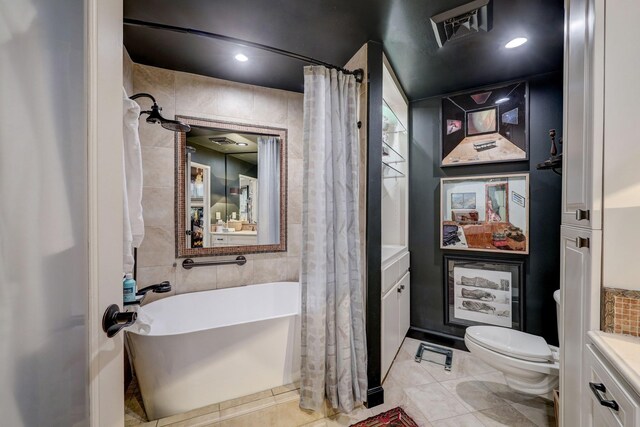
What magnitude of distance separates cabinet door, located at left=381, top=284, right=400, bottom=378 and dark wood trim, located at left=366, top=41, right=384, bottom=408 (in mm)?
135

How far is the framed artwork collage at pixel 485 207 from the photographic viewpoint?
229 centimetres

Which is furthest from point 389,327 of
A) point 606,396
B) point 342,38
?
point 342,38

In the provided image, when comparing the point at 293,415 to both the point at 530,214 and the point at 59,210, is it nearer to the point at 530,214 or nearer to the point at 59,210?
the point at 59,210

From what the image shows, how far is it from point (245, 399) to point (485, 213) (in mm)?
2507

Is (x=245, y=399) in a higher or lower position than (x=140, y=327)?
lower

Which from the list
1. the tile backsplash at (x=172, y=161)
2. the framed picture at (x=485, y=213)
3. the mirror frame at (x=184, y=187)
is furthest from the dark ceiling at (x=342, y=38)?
the framed picture at (x=485, y=213)

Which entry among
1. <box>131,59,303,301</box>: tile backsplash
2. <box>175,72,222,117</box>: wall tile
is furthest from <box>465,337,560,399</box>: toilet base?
<box>175,72,222,117</box>: wall tile

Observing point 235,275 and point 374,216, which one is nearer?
point 374,216

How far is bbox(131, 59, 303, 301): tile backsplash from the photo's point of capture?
7.17 ft

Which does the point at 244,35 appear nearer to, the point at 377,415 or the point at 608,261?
the point at 608,261

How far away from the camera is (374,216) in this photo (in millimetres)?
1793

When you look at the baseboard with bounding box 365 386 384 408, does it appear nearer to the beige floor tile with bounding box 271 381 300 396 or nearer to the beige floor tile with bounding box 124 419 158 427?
the beige floor tile with bounding box 271 381 300 396

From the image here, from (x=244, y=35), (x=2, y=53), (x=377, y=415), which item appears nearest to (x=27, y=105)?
(x=2, y=53)

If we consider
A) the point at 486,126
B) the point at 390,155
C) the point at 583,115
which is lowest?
the point at 583,115
